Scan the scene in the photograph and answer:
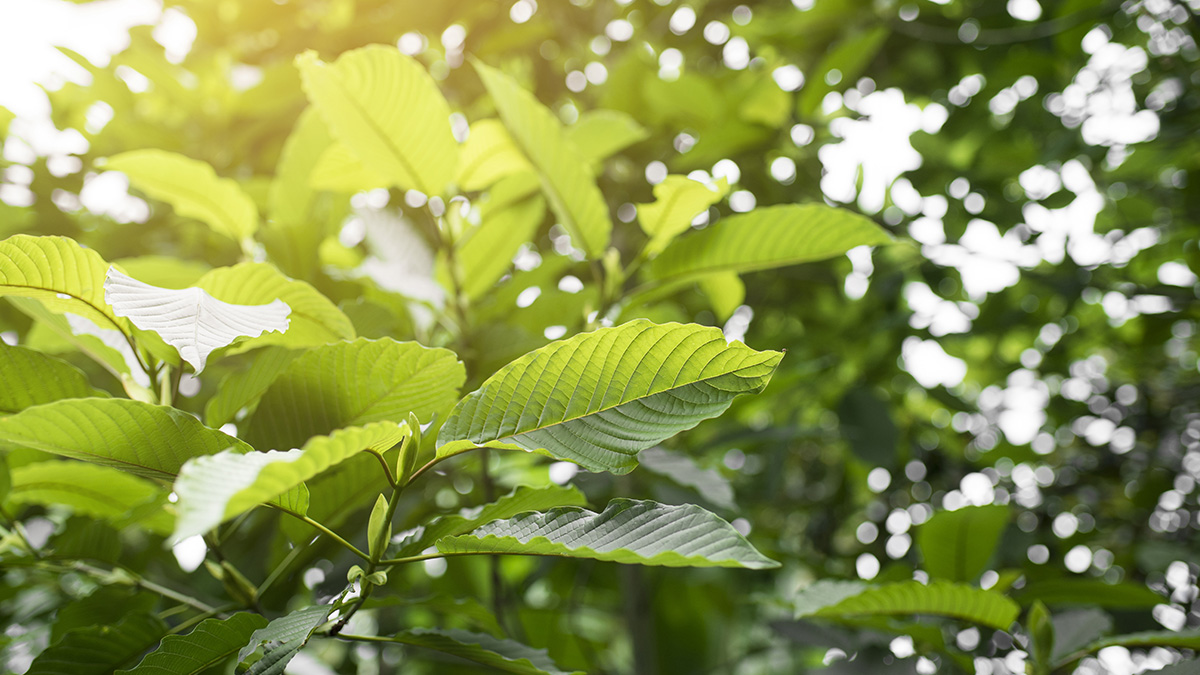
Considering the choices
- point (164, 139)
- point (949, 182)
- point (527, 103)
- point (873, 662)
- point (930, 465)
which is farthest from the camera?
point (930, 465)

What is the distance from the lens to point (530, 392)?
458 mm

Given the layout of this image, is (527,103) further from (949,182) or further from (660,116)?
(949,182)

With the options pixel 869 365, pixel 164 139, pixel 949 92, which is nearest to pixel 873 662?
pixel 869 365

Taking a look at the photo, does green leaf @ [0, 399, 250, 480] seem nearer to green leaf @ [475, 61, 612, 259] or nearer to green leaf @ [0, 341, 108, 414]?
green leaf @ [0, 341, 108, 414]

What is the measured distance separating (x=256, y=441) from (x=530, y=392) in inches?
9.4

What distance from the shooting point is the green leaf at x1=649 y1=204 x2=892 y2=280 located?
0.69 m

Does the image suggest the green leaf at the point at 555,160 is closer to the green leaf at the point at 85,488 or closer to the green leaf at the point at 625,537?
the green leaf at the point at 625,537

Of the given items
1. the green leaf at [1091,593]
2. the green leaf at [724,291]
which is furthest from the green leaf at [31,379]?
the green leaf at [1091,593]

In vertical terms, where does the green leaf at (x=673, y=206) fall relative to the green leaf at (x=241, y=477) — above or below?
below

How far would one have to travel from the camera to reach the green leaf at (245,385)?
0.55m

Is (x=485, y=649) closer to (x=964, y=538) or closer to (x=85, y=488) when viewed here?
(x=85, y=488)

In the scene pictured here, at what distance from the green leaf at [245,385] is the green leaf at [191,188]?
1.12 feet

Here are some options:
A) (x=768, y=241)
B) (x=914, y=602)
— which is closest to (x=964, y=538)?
(x=914, y=602)

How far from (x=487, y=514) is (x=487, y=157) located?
494 millimetres
